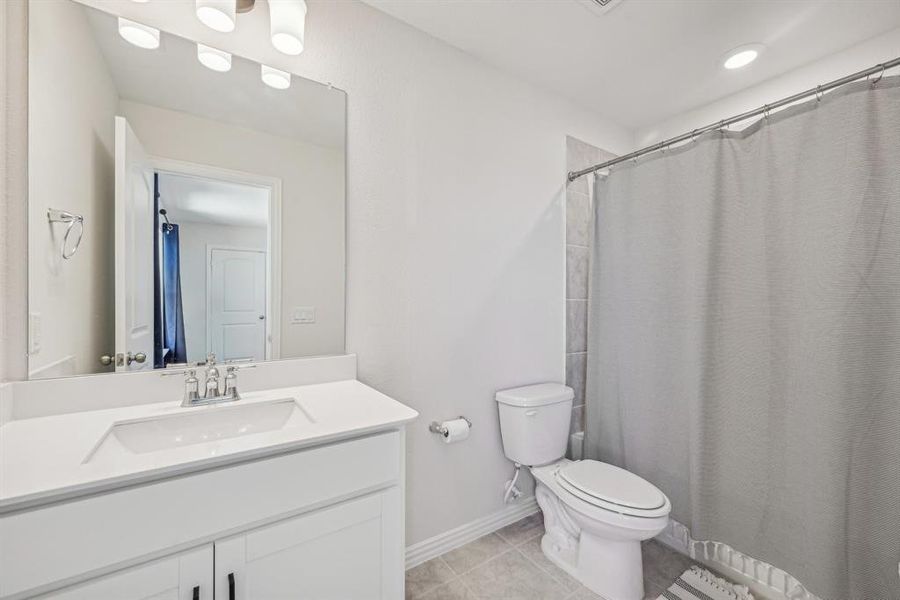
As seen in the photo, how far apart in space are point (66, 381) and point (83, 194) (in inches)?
21.0

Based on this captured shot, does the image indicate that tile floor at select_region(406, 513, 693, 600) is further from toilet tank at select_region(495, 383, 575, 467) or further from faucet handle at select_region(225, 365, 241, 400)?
faucet handle at select_region(225, 365, 241, 400)

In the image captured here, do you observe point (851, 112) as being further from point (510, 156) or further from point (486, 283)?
point (486, 283)

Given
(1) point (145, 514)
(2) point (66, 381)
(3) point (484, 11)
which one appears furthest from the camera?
(3) point (484, 11)

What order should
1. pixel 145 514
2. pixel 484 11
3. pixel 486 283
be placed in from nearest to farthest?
pixel 145 514 → pixel 484 11 → pixel 486 283

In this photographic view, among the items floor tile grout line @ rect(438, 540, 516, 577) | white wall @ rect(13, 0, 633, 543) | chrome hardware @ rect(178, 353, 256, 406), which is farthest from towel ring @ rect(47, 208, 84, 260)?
floor tile grout line @ rect(438, 540, 516, 577)

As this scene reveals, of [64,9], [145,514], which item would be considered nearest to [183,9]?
[64,9]

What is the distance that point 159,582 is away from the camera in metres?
0.73

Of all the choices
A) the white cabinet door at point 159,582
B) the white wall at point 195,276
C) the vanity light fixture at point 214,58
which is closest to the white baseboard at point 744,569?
the white cabinet door at point 159,582

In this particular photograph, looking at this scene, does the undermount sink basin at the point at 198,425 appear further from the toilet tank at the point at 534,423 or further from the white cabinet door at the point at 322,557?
the toilet tank at the point at 534,423

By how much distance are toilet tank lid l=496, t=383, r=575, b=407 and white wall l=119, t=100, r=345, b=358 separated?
830mm

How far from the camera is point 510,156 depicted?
1911 mm

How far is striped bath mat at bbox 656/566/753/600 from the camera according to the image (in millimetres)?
1452

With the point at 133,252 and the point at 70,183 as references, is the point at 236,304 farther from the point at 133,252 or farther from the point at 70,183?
the point at 70,183

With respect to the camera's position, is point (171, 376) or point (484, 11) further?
point (484, 11)
